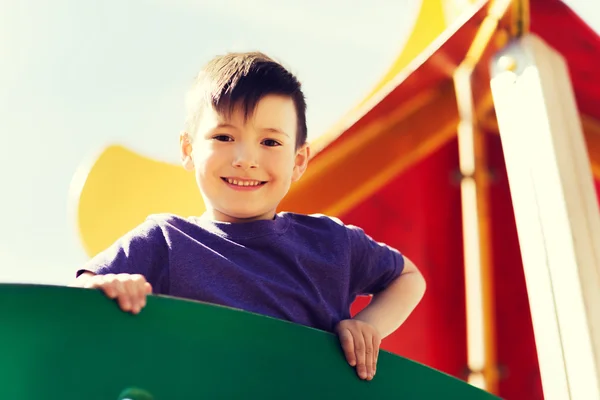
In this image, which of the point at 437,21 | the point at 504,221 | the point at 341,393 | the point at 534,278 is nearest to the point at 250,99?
the point at 341,393

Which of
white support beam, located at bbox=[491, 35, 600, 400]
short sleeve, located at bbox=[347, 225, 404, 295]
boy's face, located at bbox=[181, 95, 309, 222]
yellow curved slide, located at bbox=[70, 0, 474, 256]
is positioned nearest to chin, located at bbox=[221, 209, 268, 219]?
boy's face, located at bbox=[181, 95, 309, 222]

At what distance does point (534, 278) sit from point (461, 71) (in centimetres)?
45

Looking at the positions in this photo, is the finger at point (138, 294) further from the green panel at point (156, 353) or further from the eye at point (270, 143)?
the eye at point (270, 143)

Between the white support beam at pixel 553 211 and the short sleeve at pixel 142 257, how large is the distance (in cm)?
47

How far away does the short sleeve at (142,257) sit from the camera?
0.81 metres

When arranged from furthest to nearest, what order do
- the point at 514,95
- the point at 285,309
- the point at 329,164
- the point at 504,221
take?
the point at 504,221, the point at 329,164, the point at 514,95, the point at 285,309

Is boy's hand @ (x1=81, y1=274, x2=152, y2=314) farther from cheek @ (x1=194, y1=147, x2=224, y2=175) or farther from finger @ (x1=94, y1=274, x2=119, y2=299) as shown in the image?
cheek @ (x1=194, y1=147, x2=224, y2=175)

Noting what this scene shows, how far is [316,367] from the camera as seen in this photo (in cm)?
69

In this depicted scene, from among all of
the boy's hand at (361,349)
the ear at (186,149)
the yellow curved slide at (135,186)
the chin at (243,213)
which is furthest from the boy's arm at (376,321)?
the yellow curved slide at (135,186)

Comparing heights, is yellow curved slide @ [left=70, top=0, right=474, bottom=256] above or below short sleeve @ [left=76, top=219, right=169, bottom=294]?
above

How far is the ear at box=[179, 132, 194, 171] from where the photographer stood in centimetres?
95

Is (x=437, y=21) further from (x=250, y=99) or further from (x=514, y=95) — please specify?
(x=250, y=99)

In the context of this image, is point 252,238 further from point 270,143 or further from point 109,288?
point 109,288

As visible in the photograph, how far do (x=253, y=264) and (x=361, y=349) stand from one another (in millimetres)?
187
